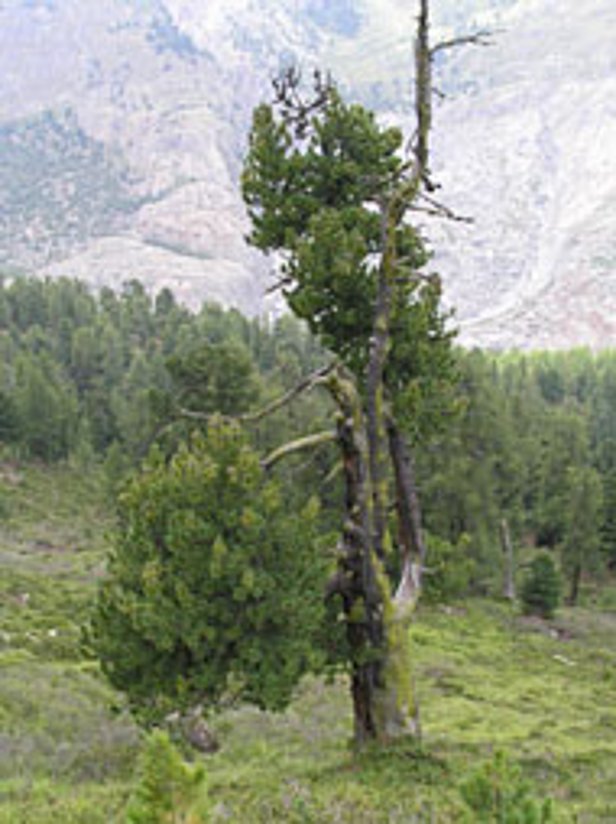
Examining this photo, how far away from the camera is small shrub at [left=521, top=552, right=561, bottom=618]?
152ft

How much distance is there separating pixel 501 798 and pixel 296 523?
7.91 meters

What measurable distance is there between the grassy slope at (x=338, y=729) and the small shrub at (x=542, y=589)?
127cm

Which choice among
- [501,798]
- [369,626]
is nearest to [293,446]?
[369,626]

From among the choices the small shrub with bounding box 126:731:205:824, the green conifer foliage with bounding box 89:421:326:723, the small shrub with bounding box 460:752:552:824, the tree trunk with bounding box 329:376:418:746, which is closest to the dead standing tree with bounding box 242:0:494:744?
the tree trunk with bounding box 329:376:418:746

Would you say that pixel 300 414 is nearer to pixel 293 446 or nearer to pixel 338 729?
pixel 338 729

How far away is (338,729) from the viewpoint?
2130 cm

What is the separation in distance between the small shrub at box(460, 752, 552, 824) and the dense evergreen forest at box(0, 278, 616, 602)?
768cm

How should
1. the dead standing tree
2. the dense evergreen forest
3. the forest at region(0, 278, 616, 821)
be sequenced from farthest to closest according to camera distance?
the dense evergreen forest → the dead standing tree → the forest at region(0, 278, 616, 821)

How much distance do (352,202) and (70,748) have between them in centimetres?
1241

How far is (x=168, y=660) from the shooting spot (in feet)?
41.5

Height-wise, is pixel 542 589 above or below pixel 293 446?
below

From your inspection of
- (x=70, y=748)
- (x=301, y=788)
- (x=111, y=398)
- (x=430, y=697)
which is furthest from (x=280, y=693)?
(x=111, y=398)

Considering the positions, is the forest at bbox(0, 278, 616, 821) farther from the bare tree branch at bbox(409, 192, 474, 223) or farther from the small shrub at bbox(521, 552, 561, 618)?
the bare tree branch at bbox(409, 192, 474, 223)

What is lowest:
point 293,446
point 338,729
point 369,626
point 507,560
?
point 338,729
